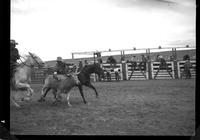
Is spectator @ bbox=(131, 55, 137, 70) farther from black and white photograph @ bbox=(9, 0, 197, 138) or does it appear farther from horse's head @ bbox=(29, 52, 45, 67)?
horse's head @ bbox=(29, 52, 45, 67)

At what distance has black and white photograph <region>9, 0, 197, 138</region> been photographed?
9.11 ft

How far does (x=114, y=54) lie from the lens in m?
3.00

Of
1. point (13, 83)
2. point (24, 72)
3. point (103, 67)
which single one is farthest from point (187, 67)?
point (13, 83)

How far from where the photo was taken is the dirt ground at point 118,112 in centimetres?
272

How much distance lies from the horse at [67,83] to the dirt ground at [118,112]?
0.06 meters

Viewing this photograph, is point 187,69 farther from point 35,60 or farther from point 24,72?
point 24,72

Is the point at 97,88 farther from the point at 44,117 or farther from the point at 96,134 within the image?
the point at 44,117

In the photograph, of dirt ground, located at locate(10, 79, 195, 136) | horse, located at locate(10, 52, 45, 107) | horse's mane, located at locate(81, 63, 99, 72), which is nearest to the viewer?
dirt ground, located at locate(10, 79, 195, 136)

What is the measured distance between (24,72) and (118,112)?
143cm

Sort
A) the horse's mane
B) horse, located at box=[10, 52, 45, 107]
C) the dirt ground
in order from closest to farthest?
1. the dirt ground
2. the horse's mane
3. horse, located at box=[10, 52, 45, 107]

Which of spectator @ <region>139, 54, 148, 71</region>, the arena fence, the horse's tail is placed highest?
spectator @ <region>139, 54, 148, 71</region>

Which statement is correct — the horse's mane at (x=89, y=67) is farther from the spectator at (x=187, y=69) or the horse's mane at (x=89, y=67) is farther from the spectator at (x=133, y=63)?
the spectator at (x=187, y=69)

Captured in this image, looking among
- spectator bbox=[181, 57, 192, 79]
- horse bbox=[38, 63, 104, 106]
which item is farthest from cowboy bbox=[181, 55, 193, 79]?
horse bbox=[38, 63, 104, 106]
